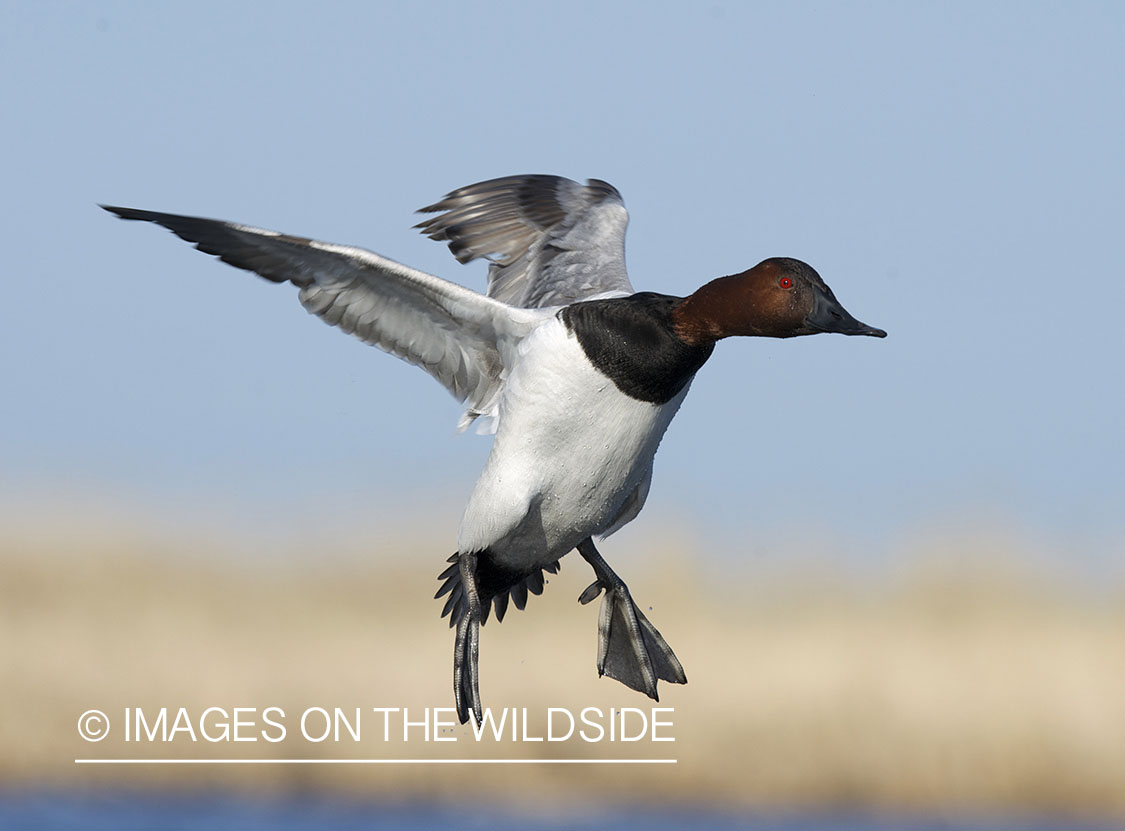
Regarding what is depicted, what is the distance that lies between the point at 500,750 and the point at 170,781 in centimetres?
244

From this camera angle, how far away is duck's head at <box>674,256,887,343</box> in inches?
222

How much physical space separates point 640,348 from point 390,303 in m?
1.27

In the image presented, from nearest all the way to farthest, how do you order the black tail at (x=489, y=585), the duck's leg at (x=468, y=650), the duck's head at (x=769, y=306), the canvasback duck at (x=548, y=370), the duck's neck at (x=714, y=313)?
the duck's head at (x=769, y=306), the duck's neck at (x=714, y=313), the canvasback duck at (x=548, y=370), the duck's leg at (x=468, y=650), the black tail at (x=489, y=585)

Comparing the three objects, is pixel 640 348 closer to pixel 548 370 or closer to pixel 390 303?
pixel 548 370

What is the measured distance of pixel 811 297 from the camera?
568 cm

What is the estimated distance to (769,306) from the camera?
5.74m

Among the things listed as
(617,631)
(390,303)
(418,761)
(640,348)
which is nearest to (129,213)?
(390,303)

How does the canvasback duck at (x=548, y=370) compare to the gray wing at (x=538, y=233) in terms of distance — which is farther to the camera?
the gray wing at (x=538, y=233)

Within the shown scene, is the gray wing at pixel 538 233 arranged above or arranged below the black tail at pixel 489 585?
above

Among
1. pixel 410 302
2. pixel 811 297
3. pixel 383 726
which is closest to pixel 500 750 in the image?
pixel 383 726

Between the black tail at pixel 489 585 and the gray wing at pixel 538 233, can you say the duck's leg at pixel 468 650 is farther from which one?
the gray wing at pixel 538 233

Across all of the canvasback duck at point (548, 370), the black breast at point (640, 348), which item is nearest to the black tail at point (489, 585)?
the canvasback duck at point (548, 370)

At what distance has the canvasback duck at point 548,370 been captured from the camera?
5.93 metres

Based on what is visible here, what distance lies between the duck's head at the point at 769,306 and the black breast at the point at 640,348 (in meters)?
0.12
